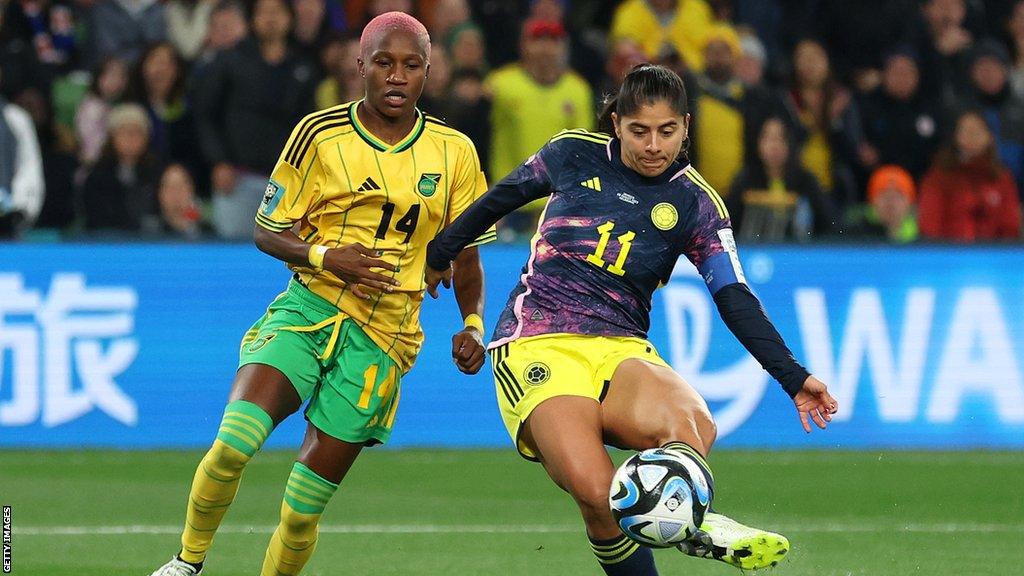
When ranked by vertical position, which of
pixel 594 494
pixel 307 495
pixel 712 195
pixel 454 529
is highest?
pixel 712 195

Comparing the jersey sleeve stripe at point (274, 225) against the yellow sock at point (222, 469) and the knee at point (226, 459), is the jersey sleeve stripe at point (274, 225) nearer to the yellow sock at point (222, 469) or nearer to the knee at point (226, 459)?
the yellow sock at point (222, 469)

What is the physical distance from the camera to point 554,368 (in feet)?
20.7

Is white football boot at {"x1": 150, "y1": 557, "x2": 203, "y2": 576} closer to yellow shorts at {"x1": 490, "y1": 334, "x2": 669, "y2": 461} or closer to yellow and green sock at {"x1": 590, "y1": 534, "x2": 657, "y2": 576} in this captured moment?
yellow shorts at {"x1": 490, "y1": 334, "x2": 669, "y2": 461}

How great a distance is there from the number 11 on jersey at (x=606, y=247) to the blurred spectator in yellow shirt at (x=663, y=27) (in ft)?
27.0

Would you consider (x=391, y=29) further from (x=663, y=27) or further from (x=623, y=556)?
(x=663, y=27)

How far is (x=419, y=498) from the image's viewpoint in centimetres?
1023

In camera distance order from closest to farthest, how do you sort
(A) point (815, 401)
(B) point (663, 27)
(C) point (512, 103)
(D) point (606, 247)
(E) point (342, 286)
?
(A) point (815, 401), (D) point (606, 247), (E) point (342, 286), (C) point (512, 103), (B) point (663, 27)

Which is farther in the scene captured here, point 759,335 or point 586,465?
point 759,335

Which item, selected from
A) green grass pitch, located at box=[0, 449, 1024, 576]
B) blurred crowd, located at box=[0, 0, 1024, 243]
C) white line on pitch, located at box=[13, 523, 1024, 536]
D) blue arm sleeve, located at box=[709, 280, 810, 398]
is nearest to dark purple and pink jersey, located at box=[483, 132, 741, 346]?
blue arm sleeve, located at box=[709, 280, 810, 398]

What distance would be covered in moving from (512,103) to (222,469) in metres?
7.17

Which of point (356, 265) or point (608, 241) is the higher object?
point (608, 241)

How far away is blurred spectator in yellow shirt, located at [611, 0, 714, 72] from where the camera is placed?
14.5m

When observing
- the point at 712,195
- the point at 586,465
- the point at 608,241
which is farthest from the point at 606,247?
the point at 586,465

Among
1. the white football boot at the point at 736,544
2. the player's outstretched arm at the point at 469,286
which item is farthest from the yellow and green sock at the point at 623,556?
the player's outstretched arm at the point at 469,286
